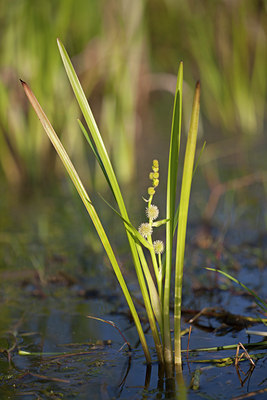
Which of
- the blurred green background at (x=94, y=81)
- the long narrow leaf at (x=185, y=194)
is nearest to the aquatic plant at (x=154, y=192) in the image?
the long narrow leaf at (x=185, y=194)

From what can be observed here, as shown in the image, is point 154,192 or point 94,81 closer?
point 154,192

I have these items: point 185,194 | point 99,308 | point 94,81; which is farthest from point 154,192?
point 94,81

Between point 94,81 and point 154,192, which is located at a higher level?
point 94,81

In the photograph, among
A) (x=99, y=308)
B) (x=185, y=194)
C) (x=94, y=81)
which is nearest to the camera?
(x=185, y=194)

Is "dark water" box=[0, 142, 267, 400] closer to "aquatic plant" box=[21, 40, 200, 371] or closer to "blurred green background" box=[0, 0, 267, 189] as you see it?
"aquatic plant" box=[21, 40, 200, 371]

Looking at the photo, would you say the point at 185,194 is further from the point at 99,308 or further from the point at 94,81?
the point at 94,81

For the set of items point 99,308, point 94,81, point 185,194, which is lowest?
point 99,308

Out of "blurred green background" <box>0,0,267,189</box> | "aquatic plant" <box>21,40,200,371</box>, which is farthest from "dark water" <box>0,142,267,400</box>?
"blurred green background" <box>0,0,267,189</box>

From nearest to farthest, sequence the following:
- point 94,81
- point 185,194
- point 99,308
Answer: point 185,194 → point 99,308 → point 94,81

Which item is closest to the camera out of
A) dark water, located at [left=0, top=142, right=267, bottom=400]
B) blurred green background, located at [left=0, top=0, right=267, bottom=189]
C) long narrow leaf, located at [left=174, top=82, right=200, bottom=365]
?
long narrow leaf, located at [left=174, top=82, right=200, bottom=365]

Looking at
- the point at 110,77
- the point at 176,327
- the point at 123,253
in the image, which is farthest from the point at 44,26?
the point at 176,327
